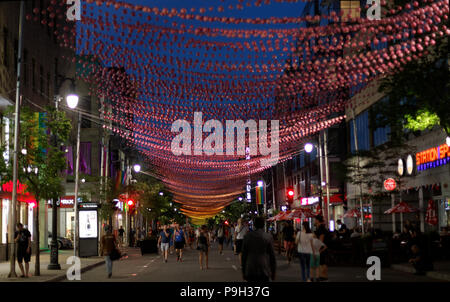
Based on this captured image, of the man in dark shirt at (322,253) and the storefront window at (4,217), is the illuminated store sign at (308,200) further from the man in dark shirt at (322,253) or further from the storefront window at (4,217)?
the man in dark shirt at (322,253)

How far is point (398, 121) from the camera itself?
86.2 ft

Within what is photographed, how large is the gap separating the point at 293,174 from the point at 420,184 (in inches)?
2235

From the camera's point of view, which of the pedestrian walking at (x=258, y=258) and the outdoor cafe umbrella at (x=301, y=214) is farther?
the outdoor cafe umbrella at (x=301, y=214)

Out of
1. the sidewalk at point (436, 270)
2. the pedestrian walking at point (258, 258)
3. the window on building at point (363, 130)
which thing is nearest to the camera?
the pedestrian walking at point (258, 258)

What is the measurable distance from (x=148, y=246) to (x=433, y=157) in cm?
1901

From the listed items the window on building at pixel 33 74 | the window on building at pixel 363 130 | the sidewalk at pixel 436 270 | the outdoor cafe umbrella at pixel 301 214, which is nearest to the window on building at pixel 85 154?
the window on building at pixel 33 74

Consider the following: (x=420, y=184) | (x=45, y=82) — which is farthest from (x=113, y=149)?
(x=420, y=184)

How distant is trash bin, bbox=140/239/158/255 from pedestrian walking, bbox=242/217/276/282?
34770 millimetres

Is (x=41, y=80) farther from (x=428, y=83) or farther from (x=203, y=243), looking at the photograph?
(x=428, y=83)

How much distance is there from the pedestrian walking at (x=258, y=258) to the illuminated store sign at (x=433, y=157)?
79.7 ft

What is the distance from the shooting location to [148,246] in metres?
47.0

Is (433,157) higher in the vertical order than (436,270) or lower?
higher

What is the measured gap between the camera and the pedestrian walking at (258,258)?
40.4 ft

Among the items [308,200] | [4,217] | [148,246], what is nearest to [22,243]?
[4,217]
